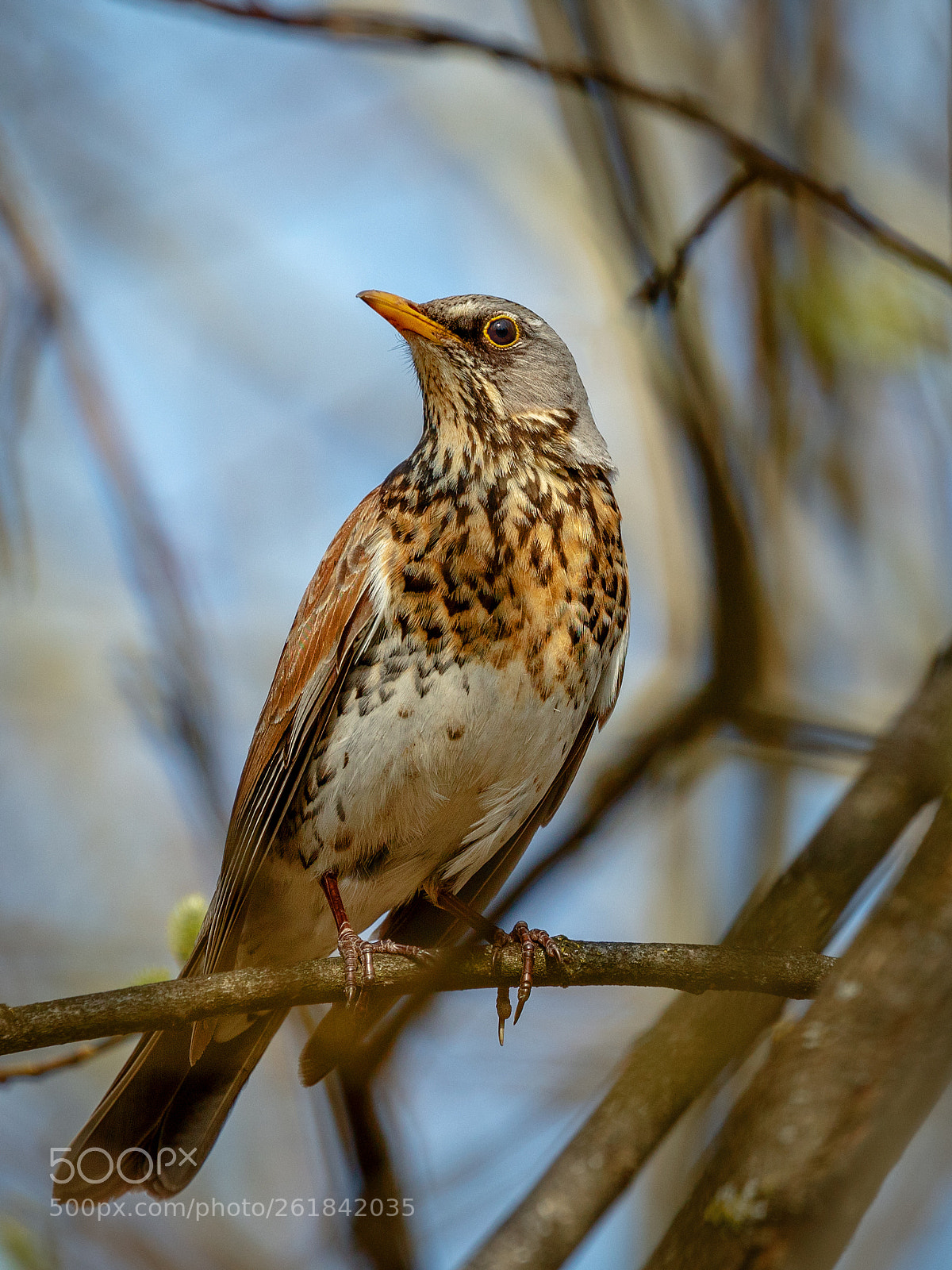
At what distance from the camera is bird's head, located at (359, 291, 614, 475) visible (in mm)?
5324

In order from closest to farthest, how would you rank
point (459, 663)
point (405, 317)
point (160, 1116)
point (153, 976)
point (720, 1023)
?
point (720, 1023)
point (153, 976)
point (459, 663)
point (160, 1116)
point (405, 317)

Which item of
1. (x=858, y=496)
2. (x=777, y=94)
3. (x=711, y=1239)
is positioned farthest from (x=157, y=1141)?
(x=777, y=94)

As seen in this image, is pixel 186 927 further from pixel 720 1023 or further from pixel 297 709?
pixel 720 1023

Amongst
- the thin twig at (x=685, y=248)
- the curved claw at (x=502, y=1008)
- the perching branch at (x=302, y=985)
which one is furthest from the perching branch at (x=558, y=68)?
the curved claw at (x=502, y=1008)

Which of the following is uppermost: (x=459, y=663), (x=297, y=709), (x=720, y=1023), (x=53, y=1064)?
(x=459, y=663)

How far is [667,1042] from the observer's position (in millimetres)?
3188

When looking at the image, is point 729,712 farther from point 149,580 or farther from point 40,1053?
point 40,1053

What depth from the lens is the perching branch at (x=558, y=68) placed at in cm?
394

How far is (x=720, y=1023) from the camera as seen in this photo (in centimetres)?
303

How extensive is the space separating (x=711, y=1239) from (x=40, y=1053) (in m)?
5.09

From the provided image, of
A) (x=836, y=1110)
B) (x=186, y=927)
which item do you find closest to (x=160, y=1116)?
(x=186, y=927)

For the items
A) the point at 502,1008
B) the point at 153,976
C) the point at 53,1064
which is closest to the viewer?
the point at 53,1064

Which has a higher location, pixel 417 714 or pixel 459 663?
pixel 459 663

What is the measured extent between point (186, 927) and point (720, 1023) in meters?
2.67
